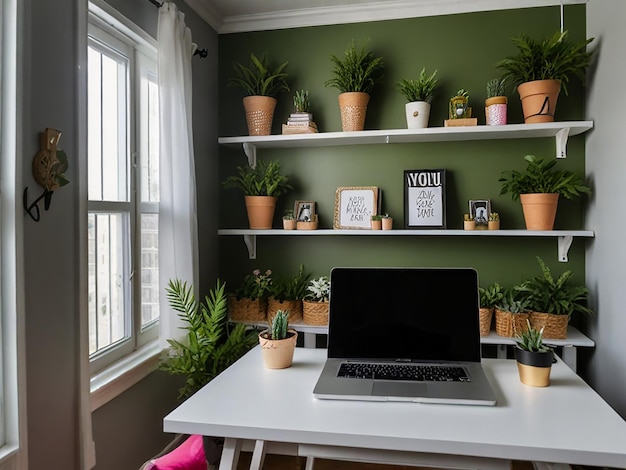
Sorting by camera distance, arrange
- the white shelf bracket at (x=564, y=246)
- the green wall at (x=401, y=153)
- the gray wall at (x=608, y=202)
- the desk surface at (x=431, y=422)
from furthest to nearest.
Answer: the green wall at (x=401, y=153) < the white shelf bracket at (x=564, y=246) < the gray wall at (x=608, y=202) < the desk surface at (x=431, y=422)

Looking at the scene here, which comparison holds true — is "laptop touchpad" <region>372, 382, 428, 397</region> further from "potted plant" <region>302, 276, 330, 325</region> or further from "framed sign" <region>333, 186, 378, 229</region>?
"framed sign" <region>333, 186, 378, 229</region>

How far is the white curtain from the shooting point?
2002mm

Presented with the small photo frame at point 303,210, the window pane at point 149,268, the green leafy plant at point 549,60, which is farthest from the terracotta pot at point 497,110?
the window pane at point 149,268

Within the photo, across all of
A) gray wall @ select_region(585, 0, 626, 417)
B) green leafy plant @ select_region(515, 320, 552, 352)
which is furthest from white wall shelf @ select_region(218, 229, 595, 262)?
green leafy plant @ select_region(515, 320, 552, 352)

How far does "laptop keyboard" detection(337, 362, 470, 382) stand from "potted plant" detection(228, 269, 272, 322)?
924mm

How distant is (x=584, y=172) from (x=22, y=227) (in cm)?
240

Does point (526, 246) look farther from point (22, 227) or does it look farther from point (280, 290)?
point (22, 227)

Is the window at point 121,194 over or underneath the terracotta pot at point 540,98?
underneath

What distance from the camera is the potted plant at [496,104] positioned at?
2.28 m

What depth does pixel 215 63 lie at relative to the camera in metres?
2.69

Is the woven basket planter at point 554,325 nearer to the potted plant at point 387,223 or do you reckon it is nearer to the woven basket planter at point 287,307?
the potted plant at point 387,223

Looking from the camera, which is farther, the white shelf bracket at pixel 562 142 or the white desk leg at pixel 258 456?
the white shelf bracket at pixel 562 142

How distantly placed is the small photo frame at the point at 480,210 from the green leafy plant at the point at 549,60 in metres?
0.61

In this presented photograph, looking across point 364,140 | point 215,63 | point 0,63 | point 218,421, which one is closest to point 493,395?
point 218,421
